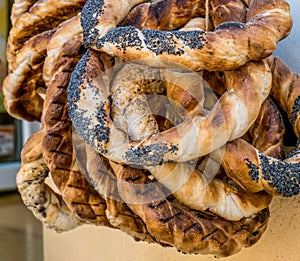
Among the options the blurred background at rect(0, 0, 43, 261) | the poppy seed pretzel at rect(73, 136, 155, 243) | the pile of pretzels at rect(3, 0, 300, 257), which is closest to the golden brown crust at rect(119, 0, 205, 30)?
the pile of pretzels at rect(3, 0, 300, 257)

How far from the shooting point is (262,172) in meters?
0.29

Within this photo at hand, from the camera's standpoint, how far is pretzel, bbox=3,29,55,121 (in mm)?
429

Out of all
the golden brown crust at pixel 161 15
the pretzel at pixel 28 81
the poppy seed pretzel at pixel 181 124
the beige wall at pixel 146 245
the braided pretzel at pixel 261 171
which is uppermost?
the golden brown crust at pixel 161 15

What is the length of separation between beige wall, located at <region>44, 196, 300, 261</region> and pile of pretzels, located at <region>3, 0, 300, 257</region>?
78 millimetres

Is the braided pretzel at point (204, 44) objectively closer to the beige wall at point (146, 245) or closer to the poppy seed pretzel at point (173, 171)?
the poppy seed pretzel at point (173, 171)

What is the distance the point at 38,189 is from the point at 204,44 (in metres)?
0.22

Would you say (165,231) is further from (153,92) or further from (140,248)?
(140,248)

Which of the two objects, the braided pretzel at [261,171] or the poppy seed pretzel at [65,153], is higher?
the braided pretzel at [261,171]

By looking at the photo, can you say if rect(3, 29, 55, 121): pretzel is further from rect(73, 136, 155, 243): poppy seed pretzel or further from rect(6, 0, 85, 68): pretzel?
rect(73, 136, 155, 243): poppy seed pretzel

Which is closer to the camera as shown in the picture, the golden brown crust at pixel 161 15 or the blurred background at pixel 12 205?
the golden brown crust at pixel 161 15

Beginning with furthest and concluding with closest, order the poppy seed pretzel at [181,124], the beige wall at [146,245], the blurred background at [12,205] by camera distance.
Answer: the blurred background at [12,205], the beige wall at [146,245], the poppy seed pretzel at [181,124]

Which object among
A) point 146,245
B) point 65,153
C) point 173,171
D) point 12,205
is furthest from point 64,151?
point 12,205

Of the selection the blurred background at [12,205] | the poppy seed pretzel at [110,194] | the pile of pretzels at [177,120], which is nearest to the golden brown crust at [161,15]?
the pile of pretzels at [177,120]

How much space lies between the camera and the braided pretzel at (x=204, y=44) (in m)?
0.28
